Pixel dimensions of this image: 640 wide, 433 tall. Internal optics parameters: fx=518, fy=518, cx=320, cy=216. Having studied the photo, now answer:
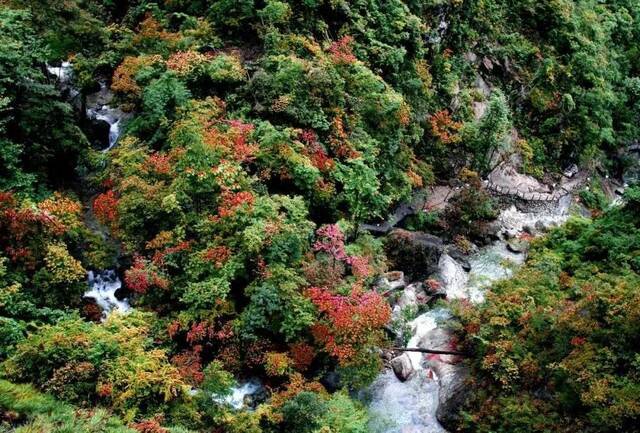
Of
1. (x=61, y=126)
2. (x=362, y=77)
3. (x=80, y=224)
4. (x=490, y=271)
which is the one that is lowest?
(x=490, y=271)

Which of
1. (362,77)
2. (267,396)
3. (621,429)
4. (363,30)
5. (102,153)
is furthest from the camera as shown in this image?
(363,30)

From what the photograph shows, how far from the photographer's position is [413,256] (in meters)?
21.4

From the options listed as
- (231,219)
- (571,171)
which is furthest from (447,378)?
(571,171)

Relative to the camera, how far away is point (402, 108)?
22.8 meters

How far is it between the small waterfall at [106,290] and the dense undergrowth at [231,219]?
527mm

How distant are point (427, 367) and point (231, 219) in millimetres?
8077

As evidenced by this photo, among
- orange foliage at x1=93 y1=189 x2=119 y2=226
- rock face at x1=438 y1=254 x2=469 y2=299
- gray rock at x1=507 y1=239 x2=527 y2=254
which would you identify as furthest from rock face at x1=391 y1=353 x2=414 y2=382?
orange foliage at x1=93 y1=189 x2=119 y2=226

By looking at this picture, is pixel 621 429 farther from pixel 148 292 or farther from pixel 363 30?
pixel 363 30

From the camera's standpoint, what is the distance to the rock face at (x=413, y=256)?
21.4m

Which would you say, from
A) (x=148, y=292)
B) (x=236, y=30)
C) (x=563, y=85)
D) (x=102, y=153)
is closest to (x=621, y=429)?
(x=148, y=292)

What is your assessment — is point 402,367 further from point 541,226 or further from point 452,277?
point 541,226

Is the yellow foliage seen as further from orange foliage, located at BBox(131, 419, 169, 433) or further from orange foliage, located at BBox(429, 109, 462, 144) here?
orange foliage, located at BBox(429, 109, 462, 144)

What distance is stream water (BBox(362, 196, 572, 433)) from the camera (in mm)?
15594

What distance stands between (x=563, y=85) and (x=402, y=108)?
15.6m
